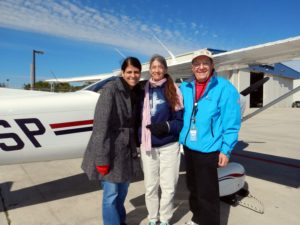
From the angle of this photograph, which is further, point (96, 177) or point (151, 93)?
point (151, 93)

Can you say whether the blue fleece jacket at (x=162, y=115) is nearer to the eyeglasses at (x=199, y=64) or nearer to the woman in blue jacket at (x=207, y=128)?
the woman in blue jacket at (x=207, y=128)

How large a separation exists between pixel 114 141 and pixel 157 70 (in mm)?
813

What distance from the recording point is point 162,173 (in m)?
2.91

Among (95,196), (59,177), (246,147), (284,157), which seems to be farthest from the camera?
(246,147)

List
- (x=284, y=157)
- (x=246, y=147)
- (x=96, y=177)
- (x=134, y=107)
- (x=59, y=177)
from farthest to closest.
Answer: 1. (x=246, y=147)
2. (x=284, y=157)
3. (x=59, y=177)
4. (x=134, y=107)
5. (x=96, y=177)

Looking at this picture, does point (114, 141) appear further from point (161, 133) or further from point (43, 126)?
point (43, 126)

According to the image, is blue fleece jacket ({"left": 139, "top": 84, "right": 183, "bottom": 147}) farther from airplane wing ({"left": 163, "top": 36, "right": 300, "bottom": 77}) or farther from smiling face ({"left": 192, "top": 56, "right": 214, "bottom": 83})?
airplane wing ({"left": 163, "top": 36, "right": 300, "bottom": 77})

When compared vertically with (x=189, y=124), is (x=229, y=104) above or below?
above

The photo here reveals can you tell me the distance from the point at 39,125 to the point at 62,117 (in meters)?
0.28

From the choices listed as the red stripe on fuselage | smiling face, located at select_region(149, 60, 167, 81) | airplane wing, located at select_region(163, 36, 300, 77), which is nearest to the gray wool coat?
smiling face, located at select_region(149, 60, 167, 81)

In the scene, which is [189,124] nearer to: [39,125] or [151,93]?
[151,93]

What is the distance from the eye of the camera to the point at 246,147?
789 cm

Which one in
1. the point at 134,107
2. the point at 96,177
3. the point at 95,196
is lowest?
the point at 95,196

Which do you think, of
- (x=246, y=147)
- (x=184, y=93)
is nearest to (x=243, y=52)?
(x=184, y=93)
